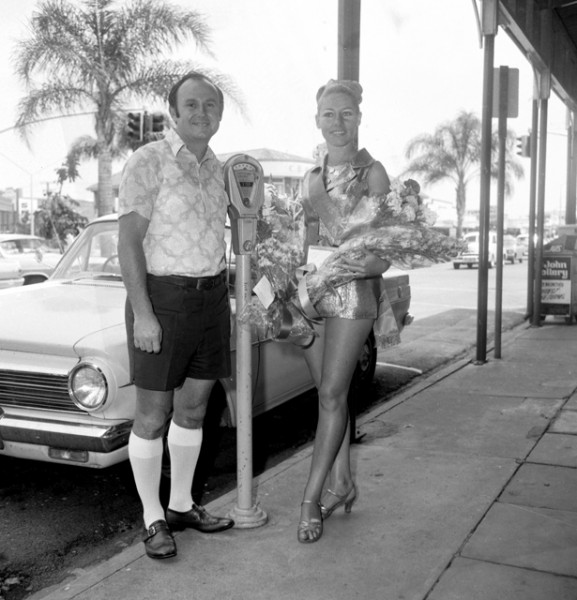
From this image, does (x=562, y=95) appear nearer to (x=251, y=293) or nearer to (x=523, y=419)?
(x=523, y=419)

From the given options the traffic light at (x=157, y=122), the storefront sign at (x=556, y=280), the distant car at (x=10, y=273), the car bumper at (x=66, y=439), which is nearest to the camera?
the car bumper at (x=66, y=439)

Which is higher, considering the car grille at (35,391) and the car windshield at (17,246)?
the car windshield at (17,246)

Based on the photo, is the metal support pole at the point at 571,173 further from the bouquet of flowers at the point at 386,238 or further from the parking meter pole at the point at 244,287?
the parking meter pole at the point at 244,287

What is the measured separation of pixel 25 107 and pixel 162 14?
14.5 feet

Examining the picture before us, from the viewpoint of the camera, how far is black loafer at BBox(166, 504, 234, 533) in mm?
3596

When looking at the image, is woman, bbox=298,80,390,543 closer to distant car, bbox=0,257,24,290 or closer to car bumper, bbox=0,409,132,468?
car bumper, bbox=0,409,132,468

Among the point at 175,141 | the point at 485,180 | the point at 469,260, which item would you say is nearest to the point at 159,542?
the point at 175,141

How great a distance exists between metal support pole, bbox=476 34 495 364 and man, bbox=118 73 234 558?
4895 mm

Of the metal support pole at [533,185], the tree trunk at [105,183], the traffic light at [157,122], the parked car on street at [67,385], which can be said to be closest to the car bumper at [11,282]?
the traffic light at [157,122]

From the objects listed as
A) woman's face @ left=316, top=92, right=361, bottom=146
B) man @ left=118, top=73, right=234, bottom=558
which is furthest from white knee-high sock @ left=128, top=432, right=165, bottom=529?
woman's face @ left=316, top=92, right=361, bottom=146

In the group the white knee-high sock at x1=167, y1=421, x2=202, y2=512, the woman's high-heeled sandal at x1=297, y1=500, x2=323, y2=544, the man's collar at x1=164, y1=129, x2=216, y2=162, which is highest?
the man's collar at x1=164, y1=129, x2=216, y2=162

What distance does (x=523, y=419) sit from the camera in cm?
568

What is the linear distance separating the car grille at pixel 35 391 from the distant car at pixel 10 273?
9.83 metres

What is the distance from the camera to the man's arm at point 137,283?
10.4ft
